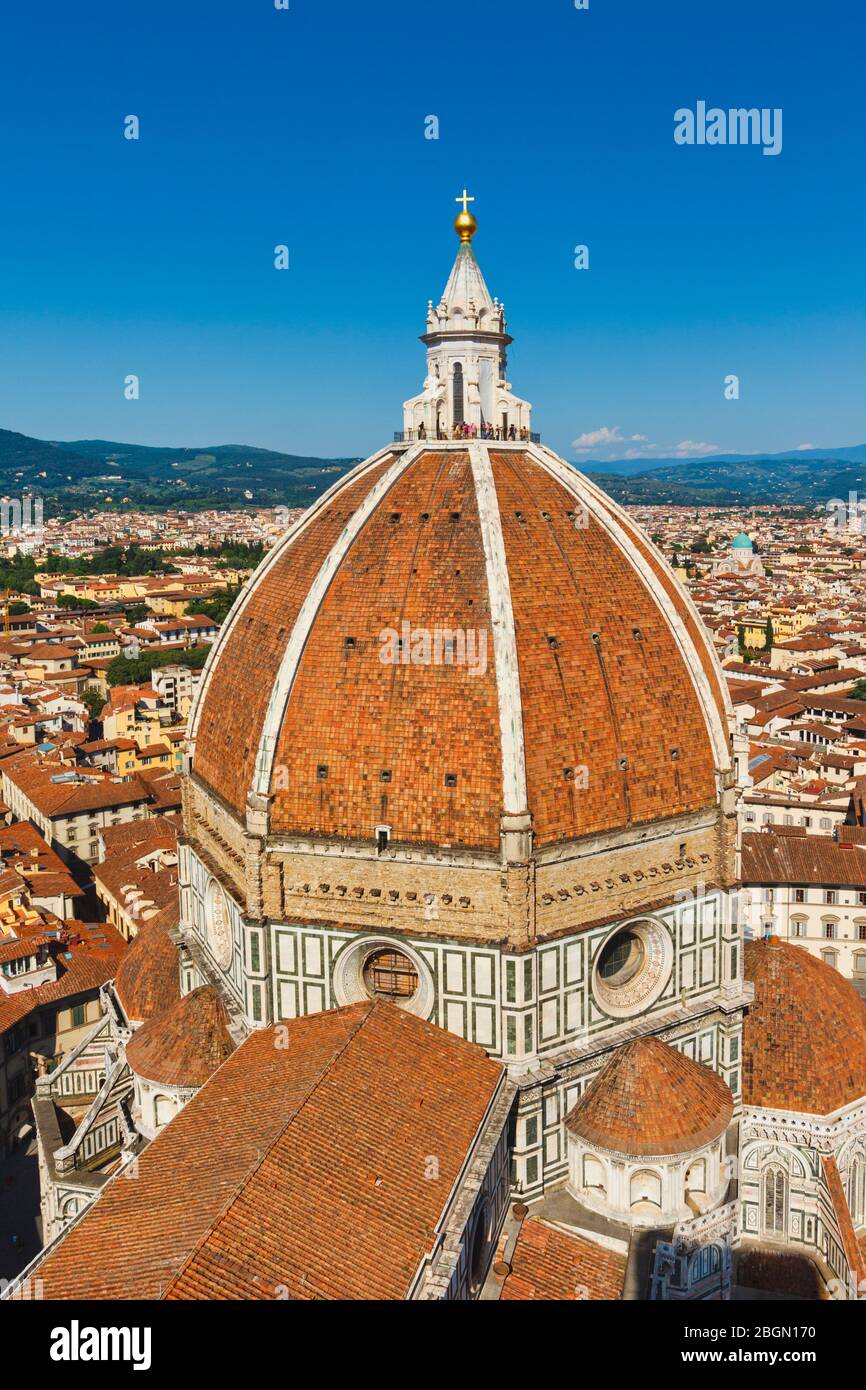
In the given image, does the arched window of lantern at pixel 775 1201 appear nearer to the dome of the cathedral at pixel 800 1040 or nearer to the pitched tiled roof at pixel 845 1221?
the pitched tiled roof at pixel 845 1221

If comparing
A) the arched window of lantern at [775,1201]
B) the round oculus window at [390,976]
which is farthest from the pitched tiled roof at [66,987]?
the arched window of lantern at [775,1201]

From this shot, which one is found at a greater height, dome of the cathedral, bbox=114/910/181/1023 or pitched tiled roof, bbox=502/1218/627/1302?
dome of the cathedral, bbox=114/910/181/1023

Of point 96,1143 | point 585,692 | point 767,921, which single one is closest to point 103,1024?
point 96,1143

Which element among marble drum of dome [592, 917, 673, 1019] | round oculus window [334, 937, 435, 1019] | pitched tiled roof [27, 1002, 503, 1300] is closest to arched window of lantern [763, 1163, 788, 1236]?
marble drum of dome [592, 917, 673, 1019]

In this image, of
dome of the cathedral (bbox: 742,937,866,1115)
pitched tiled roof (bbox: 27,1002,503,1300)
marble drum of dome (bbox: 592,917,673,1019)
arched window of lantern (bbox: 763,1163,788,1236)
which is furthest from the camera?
arched window of lantern (bbox: 763,1163,788,1236)

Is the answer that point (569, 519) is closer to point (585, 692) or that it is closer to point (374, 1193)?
point (585, 692)

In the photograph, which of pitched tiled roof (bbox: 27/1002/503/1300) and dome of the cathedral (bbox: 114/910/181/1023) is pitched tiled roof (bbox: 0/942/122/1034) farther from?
pitched tiled roof (bbox: 27/1002/503/1300)
